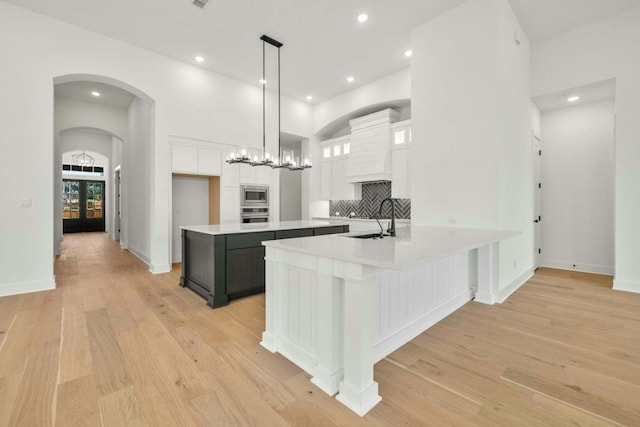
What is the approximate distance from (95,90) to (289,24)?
465cm

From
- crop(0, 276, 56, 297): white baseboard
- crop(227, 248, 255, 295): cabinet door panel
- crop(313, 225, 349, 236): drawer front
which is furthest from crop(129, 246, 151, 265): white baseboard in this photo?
crop(313, 225, 349, 236): drawer front

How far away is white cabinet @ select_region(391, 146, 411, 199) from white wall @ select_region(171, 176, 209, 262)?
13.0 ft

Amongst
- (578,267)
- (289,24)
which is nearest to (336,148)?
(289,24)

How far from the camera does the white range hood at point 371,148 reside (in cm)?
564

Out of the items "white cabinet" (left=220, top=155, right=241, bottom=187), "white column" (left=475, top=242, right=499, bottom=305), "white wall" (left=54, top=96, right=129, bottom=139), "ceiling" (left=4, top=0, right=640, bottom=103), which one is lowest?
"white column" (left=475, top=242, right=499, bottom=305)

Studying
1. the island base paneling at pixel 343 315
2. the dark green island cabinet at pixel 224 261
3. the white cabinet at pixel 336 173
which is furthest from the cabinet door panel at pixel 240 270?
the white cabinet at pixel 336 173

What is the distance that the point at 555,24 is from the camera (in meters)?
4.00

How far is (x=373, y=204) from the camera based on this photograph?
6.60m

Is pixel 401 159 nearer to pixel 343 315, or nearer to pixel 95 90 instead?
pixel 343 315

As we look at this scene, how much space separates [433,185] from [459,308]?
1597 mm

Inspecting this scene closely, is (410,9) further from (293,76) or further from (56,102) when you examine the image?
(56,102)

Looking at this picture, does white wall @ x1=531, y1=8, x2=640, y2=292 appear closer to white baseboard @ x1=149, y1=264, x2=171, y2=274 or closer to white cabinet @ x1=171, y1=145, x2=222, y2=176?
white cabinet @ x1=171, y1=145, x2=222, y2=176

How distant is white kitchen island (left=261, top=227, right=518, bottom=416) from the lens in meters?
1.61

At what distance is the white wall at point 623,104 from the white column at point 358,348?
4298mm
